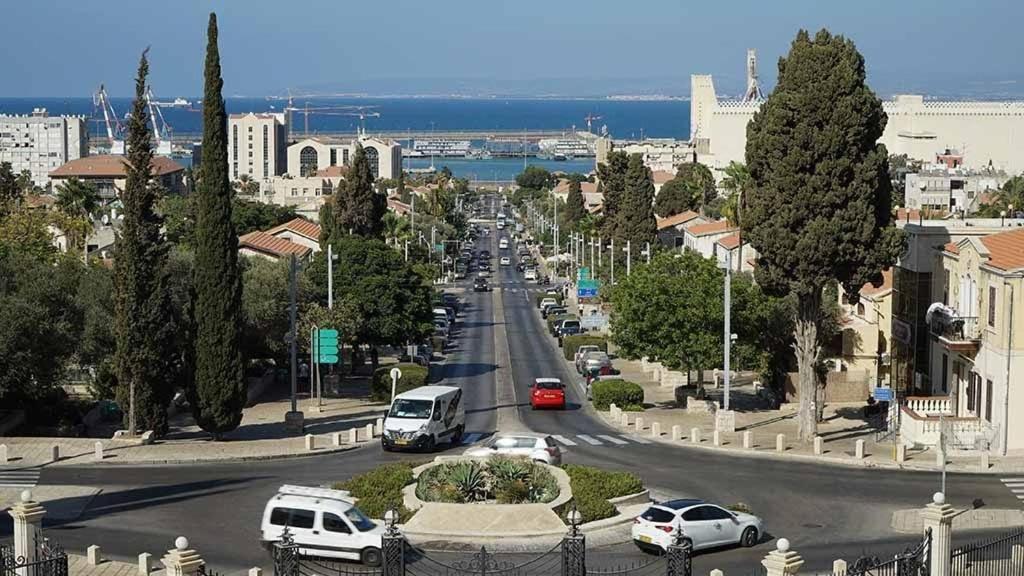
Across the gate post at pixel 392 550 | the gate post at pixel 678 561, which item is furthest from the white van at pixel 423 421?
the gate post at pixel 678 561

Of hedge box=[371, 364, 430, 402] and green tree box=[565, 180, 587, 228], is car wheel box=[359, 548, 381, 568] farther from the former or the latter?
green tree box=[565, 180, 587, 228]

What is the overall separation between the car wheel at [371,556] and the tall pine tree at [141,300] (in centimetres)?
1821

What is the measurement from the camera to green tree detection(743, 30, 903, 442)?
4309 cm

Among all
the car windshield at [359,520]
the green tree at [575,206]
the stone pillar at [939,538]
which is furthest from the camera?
the green tree at [575,206]

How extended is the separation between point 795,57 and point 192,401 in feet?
69.0

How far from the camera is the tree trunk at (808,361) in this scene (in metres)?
45.4

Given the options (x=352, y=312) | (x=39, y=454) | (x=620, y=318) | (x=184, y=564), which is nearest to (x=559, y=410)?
(x=620, y=318)

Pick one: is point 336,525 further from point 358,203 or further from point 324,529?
point 358,203

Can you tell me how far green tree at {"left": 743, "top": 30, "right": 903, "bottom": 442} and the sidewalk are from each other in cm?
496

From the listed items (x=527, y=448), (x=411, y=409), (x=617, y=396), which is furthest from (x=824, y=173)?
(x=617, y=396)

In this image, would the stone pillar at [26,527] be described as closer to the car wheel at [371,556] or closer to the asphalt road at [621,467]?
the asphalt road at [621,467]

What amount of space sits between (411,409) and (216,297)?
6.85m

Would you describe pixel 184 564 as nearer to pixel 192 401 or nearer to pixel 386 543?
pixel 386 543

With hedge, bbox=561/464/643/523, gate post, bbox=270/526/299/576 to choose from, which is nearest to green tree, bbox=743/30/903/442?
hedge, bbox=561/464/643/523
